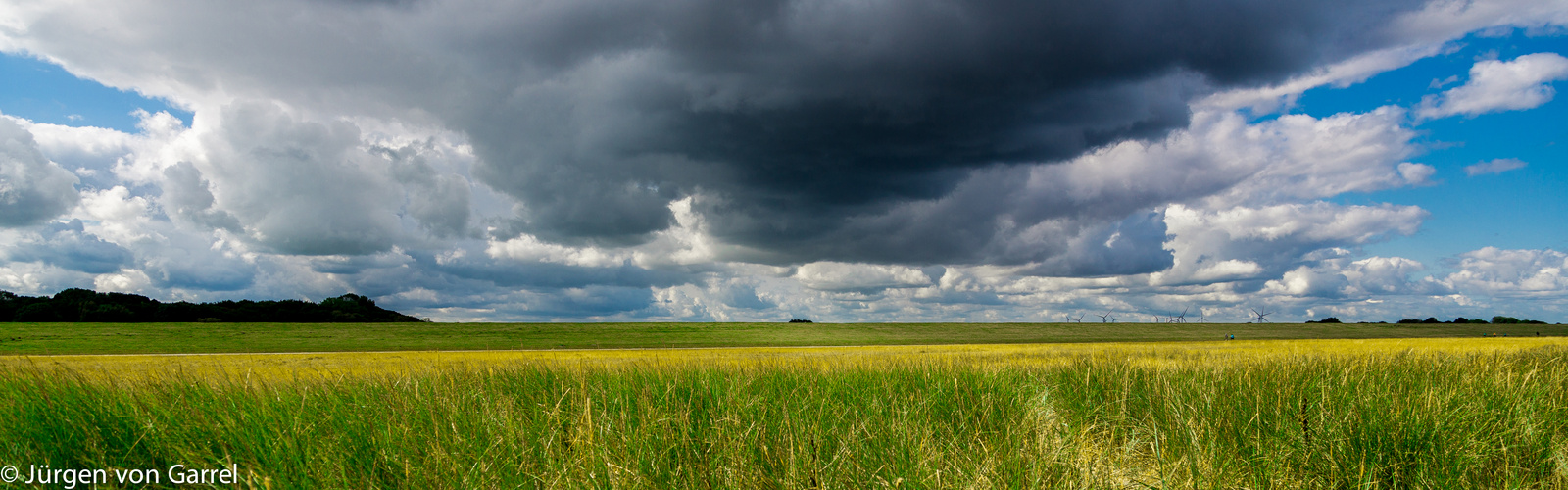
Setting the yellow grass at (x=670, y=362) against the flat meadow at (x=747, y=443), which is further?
the yellow grass at (x=670, y=362)

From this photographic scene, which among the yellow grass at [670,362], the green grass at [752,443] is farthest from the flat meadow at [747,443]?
the yellow grass at [670,362]

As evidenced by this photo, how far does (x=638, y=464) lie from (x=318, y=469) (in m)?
2.08

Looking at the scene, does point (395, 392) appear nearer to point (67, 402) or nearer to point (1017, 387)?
A: point (67, 402)

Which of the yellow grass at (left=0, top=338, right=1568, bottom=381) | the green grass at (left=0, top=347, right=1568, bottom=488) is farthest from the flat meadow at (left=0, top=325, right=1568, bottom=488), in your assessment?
the yellow grass at (left=0, top=338, right=1568, bottom=381)

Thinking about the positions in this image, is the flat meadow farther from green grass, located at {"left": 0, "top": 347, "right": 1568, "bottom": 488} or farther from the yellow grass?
the yellow grass
